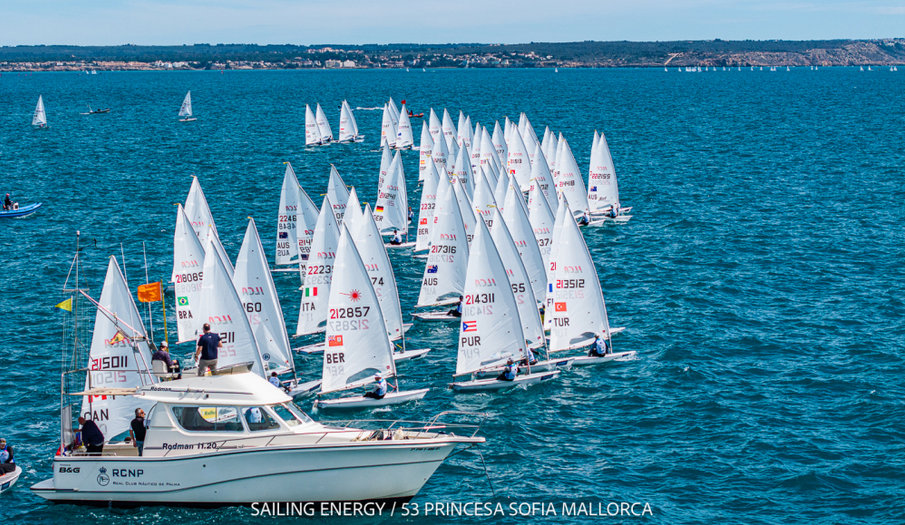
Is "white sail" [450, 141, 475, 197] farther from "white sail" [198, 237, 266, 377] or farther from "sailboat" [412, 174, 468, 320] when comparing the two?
"white sail" [198, 237, 266, 377]

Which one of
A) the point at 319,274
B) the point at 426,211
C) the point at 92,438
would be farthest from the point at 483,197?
the point at 92,438

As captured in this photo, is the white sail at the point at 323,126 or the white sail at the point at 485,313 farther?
the white sail at the point at 323,126

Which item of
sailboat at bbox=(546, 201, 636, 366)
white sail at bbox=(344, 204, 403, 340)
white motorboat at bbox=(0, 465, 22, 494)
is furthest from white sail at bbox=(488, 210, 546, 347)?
white motorboat at bbox=(0, 465, 22, 494)

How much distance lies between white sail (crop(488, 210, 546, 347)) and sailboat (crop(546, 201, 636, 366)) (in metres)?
1.96

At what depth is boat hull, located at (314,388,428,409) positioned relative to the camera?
42906mm

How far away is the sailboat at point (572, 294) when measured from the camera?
5009cm

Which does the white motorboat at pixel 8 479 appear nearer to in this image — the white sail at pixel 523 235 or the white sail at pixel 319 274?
the white sail at pixel 319 274

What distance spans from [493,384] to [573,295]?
7.13 meters

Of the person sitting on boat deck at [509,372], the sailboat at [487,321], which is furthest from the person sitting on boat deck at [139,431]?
the person sitting on boat deck at [509,372]

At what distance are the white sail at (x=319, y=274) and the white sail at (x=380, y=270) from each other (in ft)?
5.01

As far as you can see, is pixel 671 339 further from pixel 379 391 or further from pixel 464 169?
pixel 464 169

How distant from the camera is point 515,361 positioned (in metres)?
46.6

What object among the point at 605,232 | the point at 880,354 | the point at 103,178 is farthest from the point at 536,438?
the point at 103,178

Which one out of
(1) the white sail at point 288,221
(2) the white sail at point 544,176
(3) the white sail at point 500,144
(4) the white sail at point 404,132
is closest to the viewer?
(1) the white sail at point 288,221
